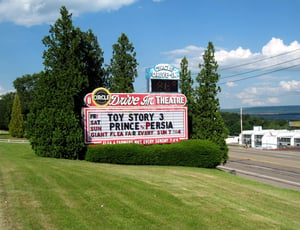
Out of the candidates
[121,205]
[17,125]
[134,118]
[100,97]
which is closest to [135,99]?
[134,118]

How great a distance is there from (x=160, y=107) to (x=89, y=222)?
14.4 meters

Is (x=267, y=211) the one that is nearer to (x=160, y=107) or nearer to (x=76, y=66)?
(x=160, y=107)

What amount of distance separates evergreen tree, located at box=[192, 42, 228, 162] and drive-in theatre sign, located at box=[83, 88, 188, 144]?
4.06 feet

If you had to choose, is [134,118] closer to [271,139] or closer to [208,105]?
[208,105]

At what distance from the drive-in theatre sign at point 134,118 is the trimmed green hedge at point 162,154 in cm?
105

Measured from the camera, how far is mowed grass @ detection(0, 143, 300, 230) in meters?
6.93

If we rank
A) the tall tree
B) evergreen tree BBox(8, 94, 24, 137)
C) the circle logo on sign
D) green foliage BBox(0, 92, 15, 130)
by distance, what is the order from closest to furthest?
the circle logo on sign
the tall tree
evergreen tree BBox(8, 94, 24, 137)
green foliage BBox(0, 92, 15, 130)

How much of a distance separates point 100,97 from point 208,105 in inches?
294

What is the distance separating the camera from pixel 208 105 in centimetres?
2212

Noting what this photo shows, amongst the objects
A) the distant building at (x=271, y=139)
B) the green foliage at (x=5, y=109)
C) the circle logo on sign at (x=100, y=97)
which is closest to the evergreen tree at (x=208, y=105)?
the circle logo on sign at (x=100, y=97)

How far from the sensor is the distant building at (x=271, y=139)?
194 ft

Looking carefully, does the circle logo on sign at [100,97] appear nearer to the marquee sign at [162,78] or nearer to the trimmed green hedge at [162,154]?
the trimmed green hedge at [162,154]

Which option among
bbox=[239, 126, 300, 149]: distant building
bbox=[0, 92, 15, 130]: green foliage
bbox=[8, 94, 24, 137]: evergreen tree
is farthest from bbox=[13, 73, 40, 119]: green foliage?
bbox=[239, 126, 300, 149]: distant building

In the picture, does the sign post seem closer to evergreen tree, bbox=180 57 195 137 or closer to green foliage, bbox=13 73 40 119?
evergreen tree, bbox=180 57 195 137
